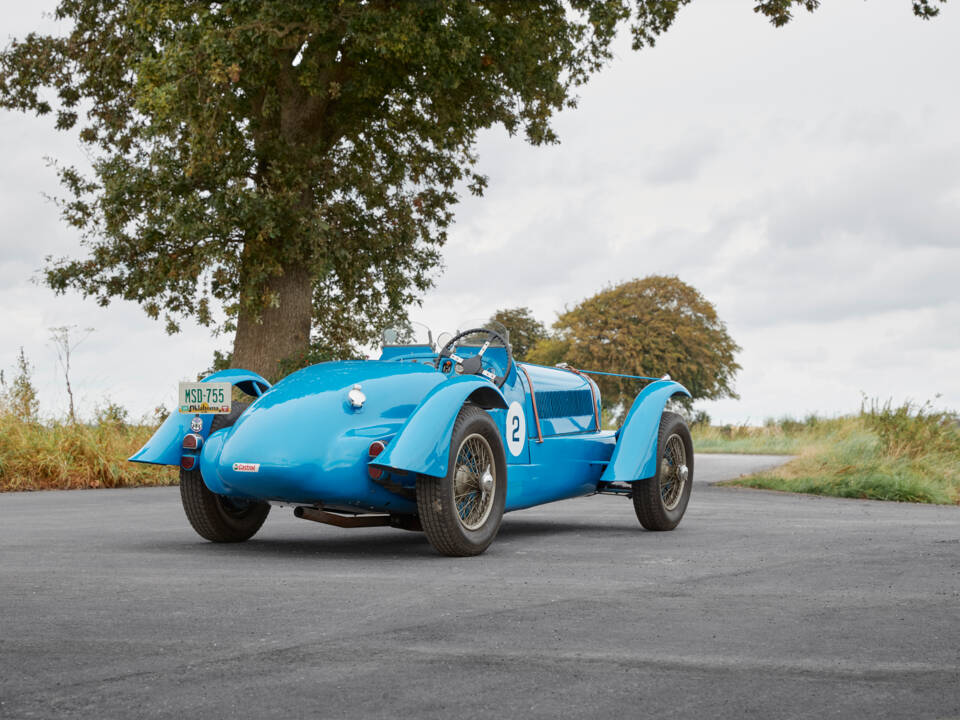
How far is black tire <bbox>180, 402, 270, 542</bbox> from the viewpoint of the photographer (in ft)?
25.3

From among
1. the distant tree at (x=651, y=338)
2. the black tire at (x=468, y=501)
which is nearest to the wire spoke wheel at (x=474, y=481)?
the black tire at (x=468, y=501)

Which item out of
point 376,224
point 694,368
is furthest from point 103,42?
point 694,368

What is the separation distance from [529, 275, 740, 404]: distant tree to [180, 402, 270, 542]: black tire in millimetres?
49031

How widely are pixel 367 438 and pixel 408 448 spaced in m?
0.38

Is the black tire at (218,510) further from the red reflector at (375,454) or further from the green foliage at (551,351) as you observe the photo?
the green foliage at (551,351)

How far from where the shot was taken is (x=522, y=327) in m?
71.5

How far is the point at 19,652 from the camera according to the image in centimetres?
409

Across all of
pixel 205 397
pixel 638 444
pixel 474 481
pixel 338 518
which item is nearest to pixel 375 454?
pixel 338 518

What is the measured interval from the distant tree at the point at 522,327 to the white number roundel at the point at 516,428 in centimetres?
6078

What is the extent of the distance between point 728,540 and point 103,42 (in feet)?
61.8

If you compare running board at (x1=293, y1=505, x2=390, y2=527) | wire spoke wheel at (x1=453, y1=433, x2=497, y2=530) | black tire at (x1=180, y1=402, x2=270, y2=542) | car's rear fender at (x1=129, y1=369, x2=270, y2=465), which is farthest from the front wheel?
wire spoke wheel at (x1=453, y1=433, x2=497, y2=530)

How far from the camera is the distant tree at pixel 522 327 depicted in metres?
70.0

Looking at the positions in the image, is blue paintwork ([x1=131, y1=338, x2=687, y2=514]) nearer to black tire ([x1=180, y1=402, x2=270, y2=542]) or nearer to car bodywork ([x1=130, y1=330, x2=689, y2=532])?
car bodywork ([x1=130, y1=330, x2=689, y2=532])

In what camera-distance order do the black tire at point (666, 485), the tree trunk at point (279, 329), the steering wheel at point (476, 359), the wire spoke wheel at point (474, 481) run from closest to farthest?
the wire spoke wheel at point (474, 481)
the steering wheel at point (476, 359)
the black tire at point (666, 485)
the tree trunk at point (279, 329)
